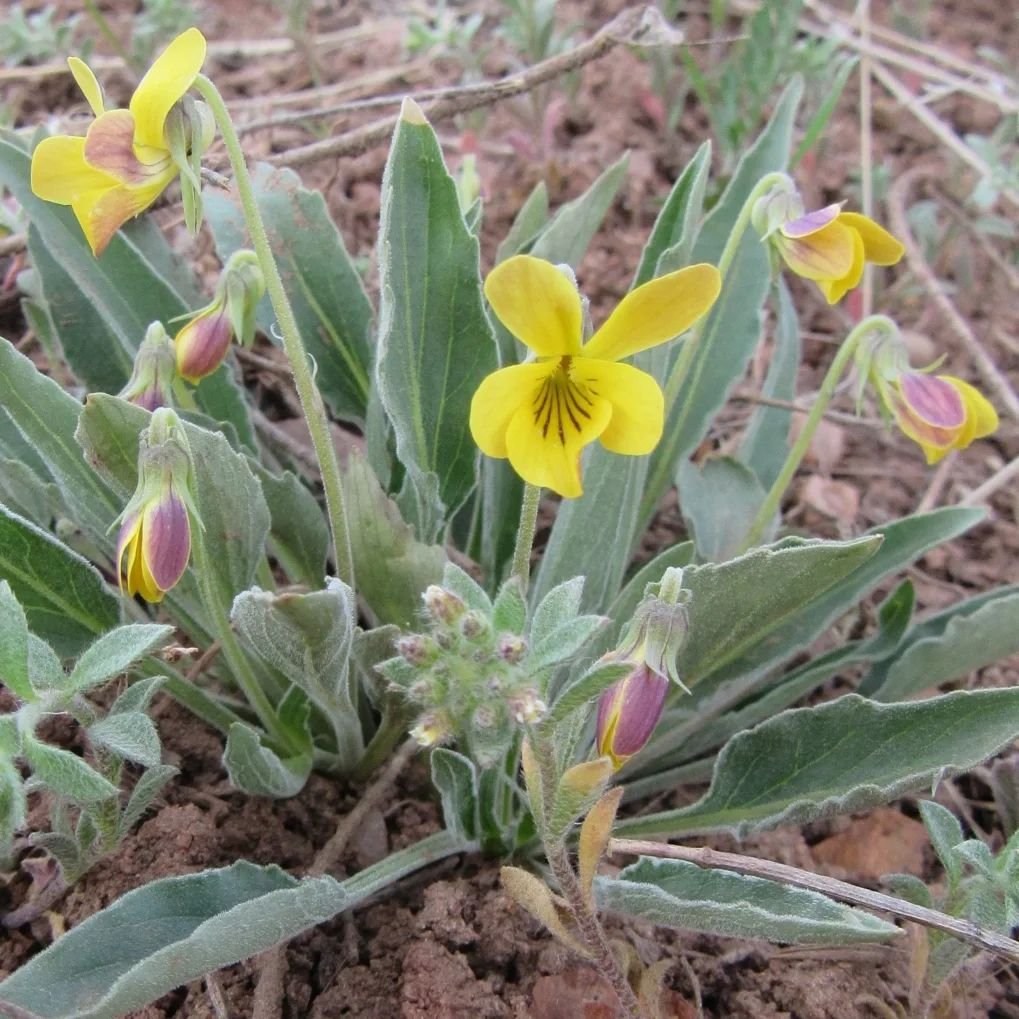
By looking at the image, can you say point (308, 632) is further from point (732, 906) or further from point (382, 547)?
point (732, 906)

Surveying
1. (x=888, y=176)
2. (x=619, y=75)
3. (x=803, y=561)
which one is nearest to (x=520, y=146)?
(x=619, y=75)

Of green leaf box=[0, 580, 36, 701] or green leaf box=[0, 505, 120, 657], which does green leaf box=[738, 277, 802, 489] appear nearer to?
green leaf box=[0, 505, 120, 657]

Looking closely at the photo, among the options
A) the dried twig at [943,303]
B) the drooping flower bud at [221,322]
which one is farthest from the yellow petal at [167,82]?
the dried twig at [943,303]

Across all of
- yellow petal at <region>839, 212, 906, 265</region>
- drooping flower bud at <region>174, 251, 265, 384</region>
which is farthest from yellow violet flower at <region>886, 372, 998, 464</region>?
drooping flower bud at <region>174, 251, 265, 384</region>

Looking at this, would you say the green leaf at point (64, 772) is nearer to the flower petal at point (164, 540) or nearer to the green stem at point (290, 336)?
the flower petal at point (164, 540)

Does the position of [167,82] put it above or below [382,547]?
above

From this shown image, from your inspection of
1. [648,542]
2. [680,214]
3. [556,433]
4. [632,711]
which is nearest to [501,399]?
[556,433]

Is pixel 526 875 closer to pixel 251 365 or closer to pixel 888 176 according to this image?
pixel 251 365
